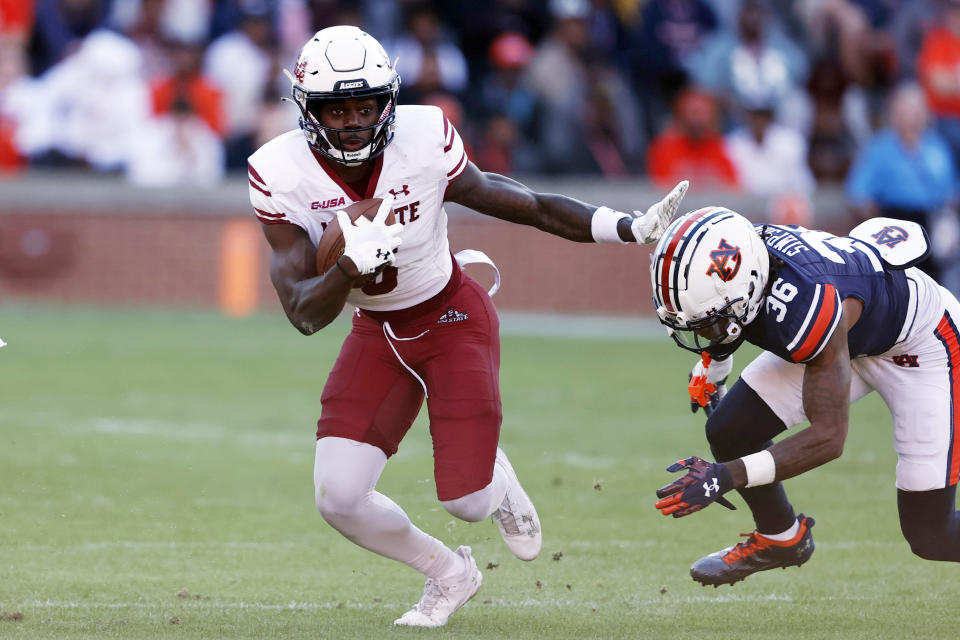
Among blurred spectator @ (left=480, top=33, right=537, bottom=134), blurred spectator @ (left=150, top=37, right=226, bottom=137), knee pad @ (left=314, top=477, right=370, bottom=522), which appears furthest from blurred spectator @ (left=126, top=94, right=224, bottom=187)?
knee pad @ (left=314, top=477, right=370, bottom=522)

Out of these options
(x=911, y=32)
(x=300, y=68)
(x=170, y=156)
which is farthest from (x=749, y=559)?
(x=911, y=32)

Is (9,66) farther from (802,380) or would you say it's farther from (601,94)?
(802,380)

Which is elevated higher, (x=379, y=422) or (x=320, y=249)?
(x=320, y=249)

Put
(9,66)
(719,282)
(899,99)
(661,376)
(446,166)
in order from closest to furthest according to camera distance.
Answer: (719,282) → (446,166) → (661,376) → (899,99) → (9,66)

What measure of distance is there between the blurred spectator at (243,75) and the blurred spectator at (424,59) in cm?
129

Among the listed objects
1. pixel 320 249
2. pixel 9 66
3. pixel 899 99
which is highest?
pixel 320 249

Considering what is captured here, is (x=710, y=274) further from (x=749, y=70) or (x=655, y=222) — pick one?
(x=749, y=70)

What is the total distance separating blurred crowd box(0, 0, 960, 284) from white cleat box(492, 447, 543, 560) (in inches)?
349

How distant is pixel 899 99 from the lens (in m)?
12.6

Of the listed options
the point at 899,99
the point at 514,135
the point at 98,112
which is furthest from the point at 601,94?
the point at 98,112

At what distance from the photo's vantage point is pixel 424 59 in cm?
1504

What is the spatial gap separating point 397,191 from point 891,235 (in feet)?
6.01

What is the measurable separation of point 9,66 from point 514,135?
4.91 meters

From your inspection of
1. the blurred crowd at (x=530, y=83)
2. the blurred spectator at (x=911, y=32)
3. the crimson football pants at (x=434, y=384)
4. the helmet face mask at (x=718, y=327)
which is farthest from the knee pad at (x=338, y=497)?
the blurred spectator at (x=911, y=32)
